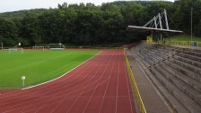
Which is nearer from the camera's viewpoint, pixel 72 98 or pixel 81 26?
pixel 72 98

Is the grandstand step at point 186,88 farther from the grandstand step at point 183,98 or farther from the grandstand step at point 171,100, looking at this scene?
the grandstand step at point 171,100

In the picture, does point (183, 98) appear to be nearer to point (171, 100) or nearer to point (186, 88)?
point (171, 100)

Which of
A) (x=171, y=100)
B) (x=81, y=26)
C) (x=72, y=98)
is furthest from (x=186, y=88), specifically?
(x=81, y=26)

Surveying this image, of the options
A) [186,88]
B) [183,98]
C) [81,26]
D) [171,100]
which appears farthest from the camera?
[81,26]

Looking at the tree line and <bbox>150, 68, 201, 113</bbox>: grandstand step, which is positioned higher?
the tree line

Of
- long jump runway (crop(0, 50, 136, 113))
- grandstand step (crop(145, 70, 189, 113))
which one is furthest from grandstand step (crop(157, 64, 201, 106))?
long jump runway (crop(0, 50, 136, 113))

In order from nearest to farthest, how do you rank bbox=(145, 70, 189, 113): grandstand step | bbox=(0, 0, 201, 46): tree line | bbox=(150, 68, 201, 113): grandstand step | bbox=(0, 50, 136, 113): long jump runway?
bbox=(150, 68, 201, 113): grandstand step < bbox=(145, 70, 189, 113): grandstand step < bbox=(0, 50, 136, 113): long jump runway < bbox=(0, 0, 201, 46): tree line

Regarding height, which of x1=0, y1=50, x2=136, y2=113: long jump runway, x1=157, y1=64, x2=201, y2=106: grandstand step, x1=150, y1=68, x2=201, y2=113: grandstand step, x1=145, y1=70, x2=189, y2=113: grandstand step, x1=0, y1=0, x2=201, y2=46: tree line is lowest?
x1=0, y1=50, x2=136, y2=113: long jump runway

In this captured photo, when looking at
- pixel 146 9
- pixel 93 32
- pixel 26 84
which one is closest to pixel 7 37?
pixel 93 32

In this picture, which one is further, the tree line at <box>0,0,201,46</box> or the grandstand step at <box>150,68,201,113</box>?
the tree line at <box>0,0,201,46</box>

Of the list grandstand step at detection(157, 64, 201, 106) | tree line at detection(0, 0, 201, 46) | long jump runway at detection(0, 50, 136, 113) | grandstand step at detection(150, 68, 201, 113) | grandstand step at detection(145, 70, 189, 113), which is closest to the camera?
grandstand step at detection(150, 68, 201, 113)

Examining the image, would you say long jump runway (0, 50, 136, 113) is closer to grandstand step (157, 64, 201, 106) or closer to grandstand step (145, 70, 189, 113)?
grandstand step (145, 70, 189, 113)

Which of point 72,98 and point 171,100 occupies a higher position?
point 171,100

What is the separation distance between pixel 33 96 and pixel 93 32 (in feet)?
242
